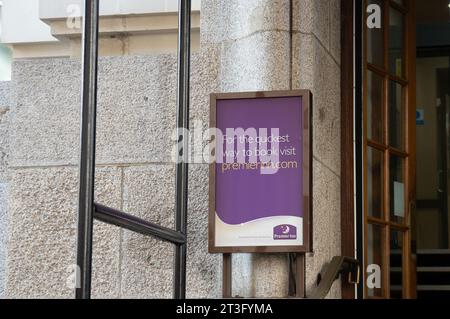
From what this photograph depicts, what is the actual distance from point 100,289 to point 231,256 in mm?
590

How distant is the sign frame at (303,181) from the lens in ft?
13.8

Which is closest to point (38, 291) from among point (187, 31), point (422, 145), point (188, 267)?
point (188, 267)

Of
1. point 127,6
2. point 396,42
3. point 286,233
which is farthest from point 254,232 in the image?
point 396,42

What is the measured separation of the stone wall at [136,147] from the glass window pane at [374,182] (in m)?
0.56

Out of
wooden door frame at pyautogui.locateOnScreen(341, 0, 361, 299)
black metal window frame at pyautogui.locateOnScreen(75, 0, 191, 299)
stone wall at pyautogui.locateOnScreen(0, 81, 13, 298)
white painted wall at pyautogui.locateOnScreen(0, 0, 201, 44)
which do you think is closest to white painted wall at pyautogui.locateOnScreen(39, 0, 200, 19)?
white painted wall at pyautogui.locateOnScreen(0, 0, 201, 44)

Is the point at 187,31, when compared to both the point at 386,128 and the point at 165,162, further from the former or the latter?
the point at 386,128

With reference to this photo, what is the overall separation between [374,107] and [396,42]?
51 centimetres

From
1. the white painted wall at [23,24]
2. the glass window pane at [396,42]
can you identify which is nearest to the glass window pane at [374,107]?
the glass window pane at [396,42]

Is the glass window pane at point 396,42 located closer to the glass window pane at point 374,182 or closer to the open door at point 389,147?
the open door at point 389,147

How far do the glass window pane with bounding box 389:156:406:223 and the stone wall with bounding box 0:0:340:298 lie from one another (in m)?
0.78

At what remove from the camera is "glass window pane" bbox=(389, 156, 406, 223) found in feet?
17.8

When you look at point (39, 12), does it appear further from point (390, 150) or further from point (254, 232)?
point (390, 150)

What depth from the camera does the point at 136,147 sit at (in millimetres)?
4578

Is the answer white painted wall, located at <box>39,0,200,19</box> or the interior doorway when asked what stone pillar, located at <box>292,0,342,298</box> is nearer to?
white painted wall, located at <box>39,0,200,19</box>
